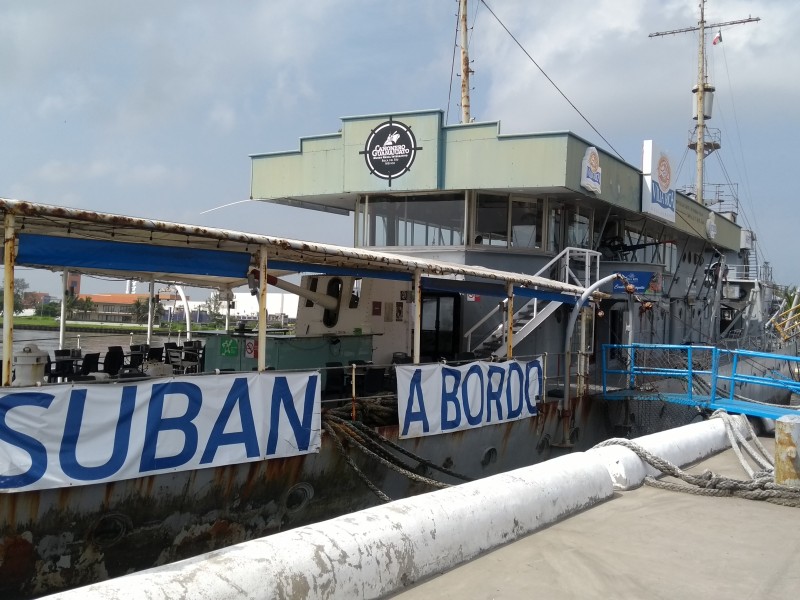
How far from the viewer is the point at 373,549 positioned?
15.0 ft

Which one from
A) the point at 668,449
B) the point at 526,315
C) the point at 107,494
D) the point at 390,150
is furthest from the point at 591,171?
the point at 107,494

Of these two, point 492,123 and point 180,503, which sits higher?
point 492,123

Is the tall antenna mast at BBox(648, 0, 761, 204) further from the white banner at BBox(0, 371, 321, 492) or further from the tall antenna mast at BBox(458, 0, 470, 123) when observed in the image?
the white banner at BBox(0, 371, 321, 492)

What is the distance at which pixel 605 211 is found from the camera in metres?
19.7

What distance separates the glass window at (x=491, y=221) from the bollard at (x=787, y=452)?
9.78 metres

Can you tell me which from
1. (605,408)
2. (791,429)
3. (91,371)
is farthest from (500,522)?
(605,408)

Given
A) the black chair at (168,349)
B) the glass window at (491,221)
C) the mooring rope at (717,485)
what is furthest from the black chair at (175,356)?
the mooring rope at (717,485)

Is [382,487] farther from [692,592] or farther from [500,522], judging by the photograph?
[692,592]

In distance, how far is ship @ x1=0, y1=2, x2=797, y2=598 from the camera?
614cm

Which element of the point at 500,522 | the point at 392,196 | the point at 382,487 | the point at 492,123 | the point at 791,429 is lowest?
the point at 382,487

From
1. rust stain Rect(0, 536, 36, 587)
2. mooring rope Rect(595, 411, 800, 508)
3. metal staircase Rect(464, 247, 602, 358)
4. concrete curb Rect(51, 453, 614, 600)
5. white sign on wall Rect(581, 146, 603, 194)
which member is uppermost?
white sign on wall Rect(581, 146, 603, 194)

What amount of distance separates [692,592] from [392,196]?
1359cm

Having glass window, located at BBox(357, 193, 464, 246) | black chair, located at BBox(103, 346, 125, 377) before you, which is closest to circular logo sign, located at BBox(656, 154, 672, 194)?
glass window, located at BBox(357, 193, 464, 246)

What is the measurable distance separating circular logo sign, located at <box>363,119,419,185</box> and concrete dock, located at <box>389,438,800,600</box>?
11.2 metres
